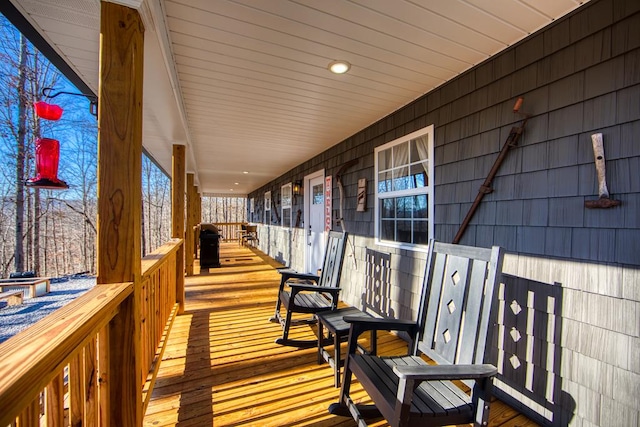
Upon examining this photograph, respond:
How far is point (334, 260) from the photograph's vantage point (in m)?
2.90

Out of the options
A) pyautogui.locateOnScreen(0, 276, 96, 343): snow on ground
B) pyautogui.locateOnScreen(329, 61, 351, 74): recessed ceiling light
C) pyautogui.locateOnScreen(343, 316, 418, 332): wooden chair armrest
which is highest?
pyautogui.locateOnScreen(329, 61, 351, 74): recessed ceiling light

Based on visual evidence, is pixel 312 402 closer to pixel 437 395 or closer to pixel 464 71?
pixel 437 395

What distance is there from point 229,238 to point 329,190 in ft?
37.9

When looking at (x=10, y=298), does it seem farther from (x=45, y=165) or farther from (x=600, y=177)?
(x=600, y=177)

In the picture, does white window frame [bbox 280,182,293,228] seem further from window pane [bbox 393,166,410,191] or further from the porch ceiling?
window pane [bbox 393,166,410,191]

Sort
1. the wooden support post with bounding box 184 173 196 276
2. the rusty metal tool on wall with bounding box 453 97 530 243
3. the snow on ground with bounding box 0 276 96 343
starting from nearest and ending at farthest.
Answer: the rusty metal tool on wall with bounding box 453 97 530 243 < the snow on ground with bounding box 0 276 96 343 < the wooden support post with bounding box 184 173 196 276

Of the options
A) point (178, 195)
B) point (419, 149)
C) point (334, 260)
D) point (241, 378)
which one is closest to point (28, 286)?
point (178, 195)

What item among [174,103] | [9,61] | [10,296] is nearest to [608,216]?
[174,103]

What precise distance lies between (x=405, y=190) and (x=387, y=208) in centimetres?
39

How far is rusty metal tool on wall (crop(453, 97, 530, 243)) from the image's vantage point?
1860 mm

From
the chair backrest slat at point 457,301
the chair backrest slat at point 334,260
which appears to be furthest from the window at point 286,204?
the chair backrest slat at point 457,301

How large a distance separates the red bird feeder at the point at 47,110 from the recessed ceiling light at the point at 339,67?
5.60ft

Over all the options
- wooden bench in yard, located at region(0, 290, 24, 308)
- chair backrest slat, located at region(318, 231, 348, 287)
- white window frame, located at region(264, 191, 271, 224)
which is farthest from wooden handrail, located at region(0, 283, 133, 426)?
white window frame, located at region(264, 191, 271, 224)

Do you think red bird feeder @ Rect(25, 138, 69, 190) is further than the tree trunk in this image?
No
